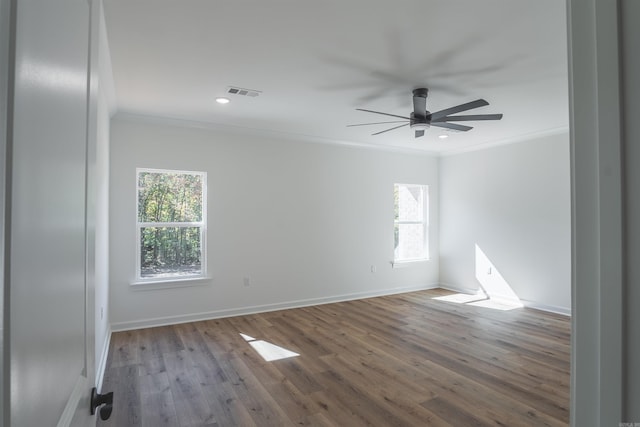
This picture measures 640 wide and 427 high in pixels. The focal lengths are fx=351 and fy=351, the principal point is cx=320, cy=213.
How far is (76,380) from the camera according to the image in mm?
729

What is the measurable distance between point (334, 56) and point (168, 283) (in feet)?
11.2

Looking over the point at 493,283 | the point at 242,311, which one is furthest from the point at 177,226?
the point at 493,283

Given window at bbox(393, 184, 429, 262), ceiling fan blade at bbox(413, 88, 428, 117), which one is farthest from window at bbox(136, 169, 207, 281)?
window at bbox(393, 184, 429, 262)

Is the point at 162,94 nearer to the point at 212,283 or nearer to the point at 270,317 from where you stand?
the point at 212,283

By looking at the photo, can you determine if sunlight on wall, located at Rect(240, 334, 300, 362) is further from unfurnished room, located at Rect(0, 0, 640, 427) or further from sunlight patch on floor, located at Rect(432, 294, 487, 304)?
sunlight patch on floor, located at Rect(432, 294, 487, 304)

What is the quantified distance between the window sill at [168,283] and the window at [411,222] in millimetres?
3456

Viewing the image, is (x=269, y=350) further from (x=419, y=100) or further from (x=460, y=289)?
(x=460, y=289)

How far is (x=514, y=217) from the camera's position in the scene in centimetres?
558

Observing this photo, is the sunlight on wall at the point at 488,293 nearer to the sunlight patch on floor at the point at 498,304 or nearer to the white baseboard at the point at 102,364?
the sunlight patch on floor at the point at 498,304

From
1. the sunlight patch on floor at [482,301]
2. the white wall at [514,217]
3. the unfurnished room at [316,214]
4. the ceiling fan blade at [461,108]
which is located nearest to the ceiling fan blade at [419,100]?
the unfurnished room at [316,214]

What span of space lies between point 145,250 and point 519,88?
463 centimetres

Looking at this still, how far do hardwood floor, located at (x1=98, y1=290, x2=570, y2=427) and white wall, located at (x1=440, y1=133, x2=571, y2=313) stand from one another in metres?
0.74

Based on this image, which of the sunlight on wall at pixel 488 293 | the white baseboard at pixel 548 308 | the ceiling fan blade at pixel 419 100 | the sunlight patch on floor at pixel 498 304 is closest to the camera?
the ceiling fan blade at pixel 419 100

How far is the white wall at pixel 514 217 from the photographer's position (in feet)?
16.5
